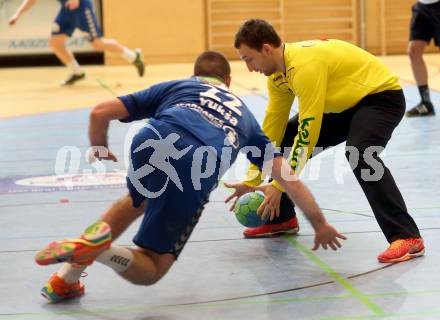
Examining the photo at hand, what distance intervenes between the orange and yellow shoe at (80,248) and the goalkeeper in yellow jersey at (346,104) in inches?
46.5

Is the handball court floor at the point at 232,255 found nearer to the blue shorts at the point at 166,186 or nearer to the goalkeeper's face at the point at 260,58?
the blue shorts at the point at 166,186

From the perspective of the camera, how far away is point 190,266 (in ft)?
15.6

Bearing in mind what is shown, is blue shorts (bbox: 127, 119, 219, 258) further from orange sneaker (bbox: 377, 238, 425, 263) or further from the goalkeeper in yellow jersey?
orange sneaker (bbox: 377, 238, 425, 263)

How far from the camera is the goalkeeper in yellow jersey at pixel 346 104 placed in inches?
183

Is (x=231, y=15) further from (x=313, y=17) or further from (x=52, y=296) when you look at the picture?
(x=52, y=296)

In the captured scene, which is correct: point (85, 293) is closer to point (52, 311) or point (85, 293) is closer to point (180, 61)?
point (52, 311)

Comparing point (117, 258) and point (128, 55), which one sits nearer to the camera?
point (117, 258)

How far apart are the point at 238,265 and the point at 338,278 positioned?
1.88 feet

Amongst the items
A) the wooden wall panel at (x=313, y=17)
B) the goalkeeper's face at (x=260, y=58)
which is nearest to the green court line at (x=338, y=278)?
the goalkeeper's face at (x=260, y=58)

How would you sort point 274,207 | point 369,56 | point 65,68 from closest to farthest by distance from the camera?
point 274,207, point 369,56, point 65,68

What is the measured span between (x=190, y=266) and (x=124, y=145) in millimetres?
4143

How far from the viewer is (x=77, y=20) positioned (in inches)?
535

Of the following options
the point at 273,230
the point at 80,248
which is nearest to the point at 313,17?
the point at 273,230

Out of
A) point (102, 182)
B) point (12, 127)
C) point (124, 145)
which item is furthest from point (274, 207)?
point (12, 127)
